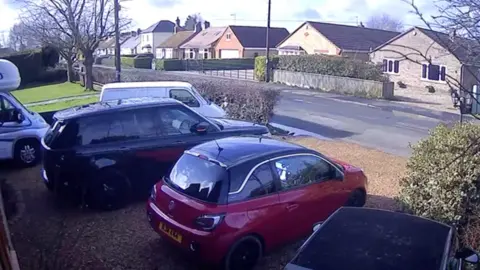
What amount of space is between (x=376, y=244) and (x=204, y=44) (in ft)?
224

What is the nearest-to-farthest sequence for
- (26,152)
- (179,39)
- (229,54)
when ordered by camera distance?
(26,152)
(229,54)
(179,39)

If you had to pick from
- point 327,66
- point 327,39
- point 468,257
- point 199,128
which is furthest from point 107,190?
point 327,39

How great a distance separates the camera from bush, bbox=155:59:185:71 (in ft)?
187

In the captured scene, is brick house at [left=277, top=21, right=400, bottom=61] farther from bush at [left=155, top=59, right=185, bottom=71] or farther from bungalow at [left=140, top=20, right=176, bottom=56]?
bungalow at [left=140, top=20, right=176, bottom=56]

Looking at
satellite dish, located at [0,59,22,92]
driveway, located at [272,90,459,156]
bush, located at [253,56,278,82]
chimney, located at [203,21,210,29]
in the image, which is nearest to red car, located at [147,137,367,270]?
satellite dish, located at [0,59,22,92]

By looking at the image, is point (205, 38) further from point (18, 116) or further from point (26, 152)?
point (26, 152)

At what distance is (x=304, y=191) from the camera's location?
270 inches

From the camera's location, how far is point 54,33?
1421 inches

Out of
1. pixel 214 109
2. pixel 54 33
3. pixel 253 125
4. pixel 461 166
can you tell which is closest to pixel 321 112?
pixel 214 109

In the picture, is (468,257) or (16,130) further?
(16,130)

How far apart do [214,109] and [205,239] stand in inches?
381

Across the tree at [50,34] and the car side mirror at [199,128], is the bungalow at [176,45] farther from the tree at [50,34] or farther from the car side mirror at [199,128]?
the car side mirror at [199,128]

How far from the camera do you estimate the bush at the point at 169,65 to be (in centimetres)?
5697

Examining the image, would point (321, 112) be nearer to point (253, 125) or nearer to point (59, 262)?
point (253, 125)
